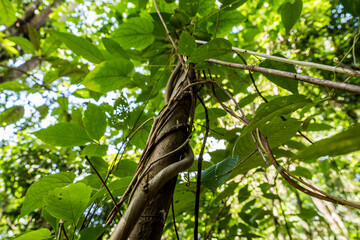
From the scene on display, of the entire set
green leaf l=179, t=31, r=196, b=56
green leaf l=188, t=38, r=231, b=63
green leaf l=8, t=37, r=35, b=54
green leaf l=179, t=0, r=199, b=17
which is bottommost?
green leaf l=188, t=38, r=231, b=63

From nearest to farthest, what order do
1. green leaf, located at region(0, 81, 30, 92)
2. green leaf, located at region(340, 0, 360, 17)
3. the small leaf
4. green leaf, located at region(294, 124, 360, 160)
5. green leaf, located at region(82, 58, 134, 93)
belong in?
green leaf, located at region(294, 124, 360, 160) → green leaf, located at region(340, 0, 360, 17) → green leaf, located at region(82, 58, 134, 93) → green leaf, located at region(0, 81, 30, 92) → the small leaf

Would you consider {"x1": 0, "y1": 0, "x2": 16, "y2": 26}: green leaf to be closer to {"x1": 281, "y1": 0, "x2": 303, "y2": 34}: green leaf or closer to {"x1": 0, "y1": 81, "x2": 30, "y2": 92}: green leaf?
{"x1": 0, "y1": 81, "x2": 30, "y2": 92}: green leaf

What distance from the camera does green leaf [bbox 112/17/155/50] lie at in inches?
36.1

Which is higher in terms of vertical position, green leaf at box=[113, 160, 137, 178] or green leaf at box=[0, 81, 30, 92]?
green leaf at box=[0, 81, 30, 92]

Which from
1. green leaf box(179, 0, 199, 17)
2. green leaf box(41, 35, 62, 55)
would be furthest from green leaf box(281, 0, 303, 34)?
green leaf box(41, 35, 62, 55)

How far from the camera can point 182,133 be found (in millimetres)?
624

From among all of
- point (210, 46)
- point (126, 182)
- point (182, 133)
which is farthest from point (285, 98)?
point (126, 182)

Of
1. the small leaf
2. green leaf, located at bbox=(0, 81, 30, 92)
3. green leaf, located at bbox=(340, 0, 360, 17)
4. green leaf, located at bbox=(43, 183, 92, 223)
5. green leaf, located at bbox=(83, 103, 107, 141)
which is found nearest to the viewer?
green leaf, located at bbox=(340, 0, 360, 17)

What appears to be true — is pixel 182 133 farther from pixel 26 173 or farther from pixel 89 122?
pixel 26 173

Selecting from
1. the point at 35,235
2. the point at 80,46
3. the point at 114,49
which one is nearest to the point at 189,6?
the point at 114,49

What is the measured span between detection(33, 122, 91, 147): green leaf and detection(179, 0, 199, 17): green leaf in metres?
0.67

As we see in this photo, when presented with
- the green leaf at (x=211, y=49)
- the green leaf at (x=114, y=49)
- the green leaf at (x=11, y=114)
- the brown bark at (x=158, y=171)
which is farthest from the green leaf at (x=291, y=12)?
the green leaf at (x=11, y=114)

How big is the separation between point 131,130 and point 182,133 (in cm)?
28

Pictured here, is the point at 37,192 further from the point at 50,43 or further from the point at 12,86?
the point at 50,43
